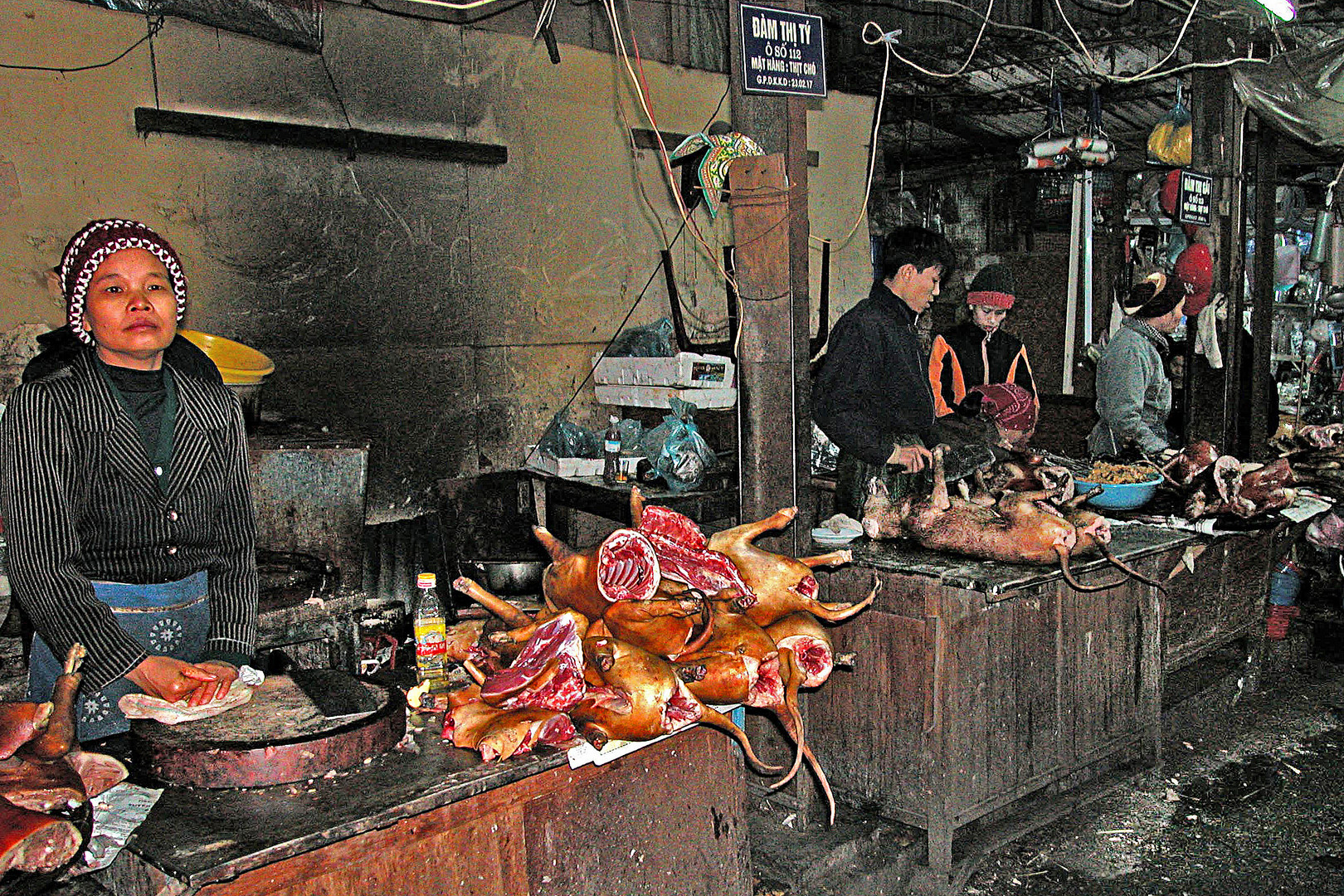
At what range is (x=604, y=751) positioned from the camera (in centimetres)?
241

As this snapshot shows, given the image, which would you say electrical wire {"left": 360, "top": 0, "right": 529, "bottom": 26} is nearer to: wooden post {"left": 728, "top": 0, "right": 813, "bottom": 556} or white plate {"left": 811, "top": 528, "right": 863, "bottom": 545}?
wooden post {"left": 728, "top": 0, "right": 813, "bottom": 556}

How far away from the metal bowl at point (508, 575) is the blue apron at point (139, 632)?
1092mm

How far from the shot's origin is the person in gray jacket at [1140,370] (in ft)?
20.2

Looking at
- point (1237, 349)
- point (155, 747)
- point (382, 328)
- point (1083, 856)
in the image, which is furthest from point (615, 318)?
point (155, 747)

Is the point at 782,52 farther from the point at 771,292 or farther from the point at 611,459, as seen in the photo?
the point at 611,459

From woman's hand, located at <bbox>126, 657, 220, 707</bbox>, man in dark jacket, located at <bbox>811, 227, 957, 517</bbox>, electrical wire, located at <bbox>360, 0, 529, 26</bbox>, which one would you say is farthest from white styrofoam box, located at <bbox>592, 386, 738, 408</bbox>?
woman's hand, located at <bbox>126, 657, 220, 707</bbox>

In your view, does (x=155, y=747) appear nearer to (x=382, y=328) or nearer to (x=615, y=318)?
(x=382, y=328)

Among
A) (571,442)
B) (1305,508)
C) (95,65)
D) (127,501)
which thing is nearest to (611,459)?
(571,442)

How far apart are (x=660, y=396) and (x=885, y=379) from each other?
2488mm

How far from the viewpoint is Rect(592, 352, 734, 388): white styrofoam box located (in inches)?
266

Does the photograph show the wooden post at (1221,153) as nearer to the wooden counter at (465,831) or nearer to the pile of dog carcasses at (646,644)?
the pile of dog carcasses at (646,644)

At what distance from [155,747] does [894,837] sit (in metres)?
2.64

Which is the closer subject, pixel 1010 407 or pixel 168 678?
pixel 168 678

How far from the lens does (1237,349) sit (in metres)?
7.43
